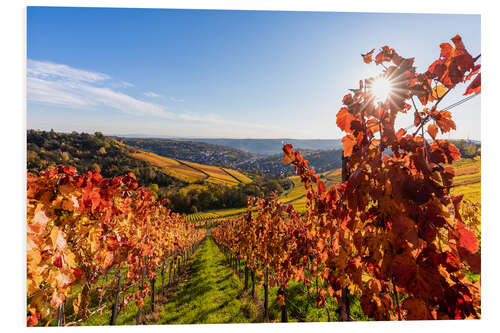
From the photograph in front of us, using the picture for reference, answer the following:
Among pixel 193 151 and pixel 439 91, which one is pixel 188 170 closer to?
pixel 193 151

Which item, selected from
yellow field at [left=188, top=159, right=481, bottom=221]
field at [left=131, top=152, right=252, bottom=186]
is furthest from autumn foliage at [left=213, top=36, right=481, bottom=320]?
field at [left=131, top=152, right=252, bottom=186]

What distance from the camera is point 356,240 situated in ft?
4.04

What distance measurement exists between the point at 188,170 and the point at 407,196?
9.62m

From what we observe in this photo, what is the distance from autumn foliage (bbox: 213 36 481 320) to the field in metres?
5.18

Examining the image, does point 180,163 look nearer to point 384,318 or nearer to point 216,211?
point 384,318

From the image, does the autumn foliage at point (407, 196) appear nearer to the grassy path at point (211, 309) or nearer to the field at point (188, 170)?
the grassy path at point (211, 309)

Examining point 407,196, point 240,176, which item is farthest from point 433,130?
point 240,176

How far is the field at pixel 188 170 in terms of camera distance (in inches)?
281

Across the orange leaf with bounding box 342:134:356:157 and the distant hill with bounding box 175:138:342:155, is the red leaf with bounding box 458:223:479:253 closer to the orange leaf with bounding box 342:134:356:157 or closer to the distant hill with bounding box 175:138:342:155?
the orange leaf with bounding box 342:134:356:157

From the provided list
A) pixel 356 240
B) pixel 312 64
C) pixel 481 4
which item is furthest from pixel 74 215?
pixel 481 4

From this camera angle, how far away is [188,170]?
10008 mm

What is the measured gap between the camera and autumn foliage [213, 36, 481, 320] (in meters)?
1.00

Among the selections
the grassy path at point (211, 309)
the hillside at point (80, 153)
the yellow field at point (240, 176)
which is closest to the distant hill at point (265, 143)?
the hillside at point (80, 153)

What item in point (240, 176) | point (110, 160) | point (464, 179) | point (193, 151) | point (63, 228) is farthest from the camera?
point (240, 176)
